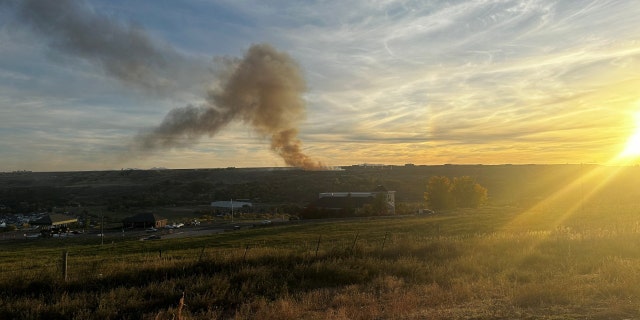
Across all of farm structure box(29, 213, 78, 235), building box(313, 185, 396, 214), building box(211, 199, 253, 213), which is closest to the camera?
farm structure box(29, 213, 78, 235)

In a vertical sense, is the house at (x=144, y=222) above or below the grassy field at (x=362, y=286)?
below

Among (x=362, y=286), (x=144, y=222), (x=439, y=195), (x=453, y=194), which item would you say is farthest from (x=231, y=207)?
(x=362, y=286)

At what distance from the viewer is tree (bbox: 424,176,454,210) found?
79.8 metres

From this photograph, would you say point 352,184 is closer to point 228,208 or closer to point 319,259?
point 228,208

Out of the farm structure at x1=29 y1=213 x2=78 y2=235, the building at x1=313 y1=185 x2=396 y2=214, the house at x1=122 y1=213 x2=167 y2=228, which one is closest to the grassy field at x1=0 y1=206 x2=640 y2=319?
the building at x1=313 y1=185 x2=396 y2=214

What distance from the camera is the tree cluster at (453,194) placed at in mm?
80188

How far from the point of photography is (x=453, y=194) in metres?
81.6

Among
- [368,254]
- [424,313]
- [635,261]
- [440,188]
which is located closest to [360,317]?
[424,313]

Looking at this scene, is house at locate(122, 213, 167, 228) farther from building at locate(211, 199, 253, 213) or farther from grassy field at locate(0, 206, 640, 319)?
grassy field at locate(0, 206, 640, 319)

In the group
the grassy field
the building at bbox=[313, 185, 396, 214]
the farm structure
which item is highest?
the grassy field

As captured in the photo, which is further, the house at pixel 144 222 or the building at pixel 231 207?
the building at pixel 231 207

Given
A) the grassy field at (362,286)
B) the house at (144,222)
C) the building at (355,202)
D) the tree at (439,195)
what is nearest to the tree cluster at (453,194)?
the tree at (439,195)

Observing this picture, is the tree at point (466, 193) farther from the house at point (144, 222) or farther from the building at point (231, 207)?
the house at point (144, 222)

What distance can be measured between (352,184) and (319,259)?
107574 millimetres
